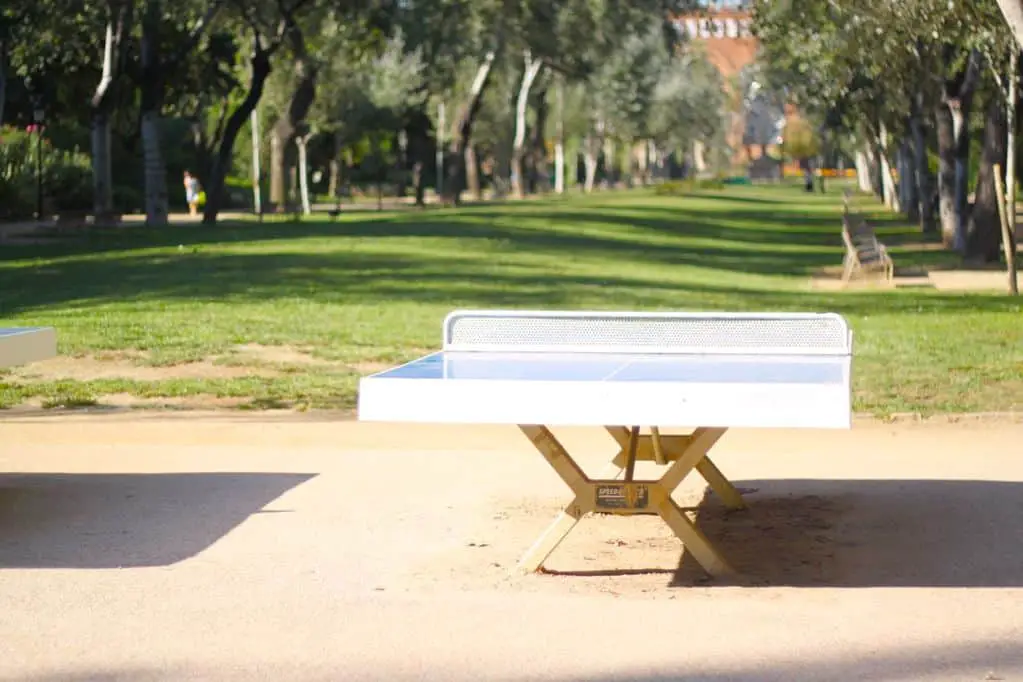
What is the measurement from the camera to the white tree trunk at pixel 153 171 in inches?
1612

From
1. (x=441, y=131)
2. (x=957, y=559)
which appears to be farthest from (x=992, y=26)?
(x=441, y=131)

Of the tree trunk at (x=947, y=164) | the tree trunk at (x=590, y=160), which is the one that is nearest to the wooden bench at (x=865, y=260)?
the tree trunk at (x=947, y=164)

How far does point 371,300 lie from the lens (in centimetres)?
2202

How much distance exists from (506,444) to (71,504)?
10.4 feet

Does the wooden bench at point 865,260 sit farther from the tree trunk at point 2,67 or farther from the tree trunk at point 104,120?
the tree trunk at point 104,120

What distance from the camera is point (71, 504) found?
9156 mm

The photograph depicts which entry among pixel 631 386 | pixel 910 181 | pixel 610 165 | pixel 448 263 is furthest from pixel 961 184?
pixel 610 165

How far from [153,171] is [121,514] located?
109 ft

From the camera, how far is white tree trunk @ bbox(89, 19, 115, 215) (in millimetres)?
39500

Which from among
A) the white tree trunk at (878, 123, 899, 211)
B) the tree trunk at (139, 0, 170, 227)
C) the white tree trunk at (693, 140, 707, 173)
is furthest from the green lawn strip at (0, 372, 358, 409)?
the white tree trunk at (693, 140, 707, 173)

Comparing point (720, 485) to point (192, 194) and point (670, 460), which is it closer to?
point (670, 460)

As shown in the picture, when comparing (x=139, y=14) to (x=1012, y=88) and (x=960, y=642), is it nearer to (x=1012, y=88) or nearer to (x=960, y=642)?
(x=1012, y=88)

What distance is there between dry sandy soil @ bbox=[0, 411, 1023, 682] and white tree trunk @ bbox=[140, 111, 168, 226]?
29.8 m

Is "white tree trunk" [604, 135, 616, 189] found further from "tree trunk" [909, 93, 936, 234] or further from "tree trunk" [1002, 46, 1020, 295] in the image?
"tree trunk" [1002, 46, 1020, 295]
